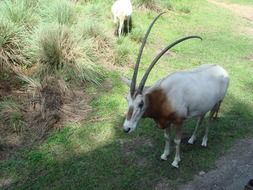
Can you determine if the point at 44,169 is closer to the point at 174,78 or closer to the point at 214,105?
the point at 174,78

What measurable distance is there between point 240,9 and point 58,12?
8934 mm

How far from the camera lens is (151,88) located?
5.47 m

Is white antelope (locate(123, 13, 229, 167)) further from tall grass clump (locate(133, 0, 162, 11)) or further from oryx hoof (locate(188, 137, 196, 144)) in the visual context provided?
tall grass clump (locate(133, 0, 162, 11))

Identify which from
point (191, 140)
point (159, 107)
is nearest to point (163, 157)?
point (191, 140)

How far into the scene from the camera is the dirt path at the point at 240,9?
15.2 m

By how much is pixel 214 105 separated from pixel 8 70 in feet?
13.8

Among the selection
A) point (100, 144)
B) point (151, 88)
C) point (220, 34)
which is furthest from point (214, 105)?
point (220, 34)

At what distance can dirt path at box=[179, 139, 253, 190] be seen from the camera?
5777mm

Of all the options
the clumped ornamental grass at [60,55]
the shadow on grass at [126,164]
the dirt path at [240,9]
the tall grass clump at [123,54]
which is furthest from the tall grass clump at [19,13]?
the dirt path at [240,9]

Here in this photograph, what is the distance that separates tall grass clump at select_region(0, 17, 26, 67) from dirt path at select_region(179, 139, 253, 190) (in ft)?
14.6

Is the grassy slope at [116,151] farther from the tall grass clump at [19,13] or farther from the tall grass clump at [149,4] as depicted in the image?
the tall grass clump at [149,4]

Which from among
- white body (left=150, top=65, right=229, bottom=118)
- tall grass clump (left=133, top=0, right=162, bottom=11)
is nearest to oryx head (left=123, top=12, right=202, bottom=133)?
white body (left=150, top=65, right=229, bottom=118)

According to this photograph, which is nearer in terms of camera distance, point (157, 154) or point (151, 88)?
point (151, 88)

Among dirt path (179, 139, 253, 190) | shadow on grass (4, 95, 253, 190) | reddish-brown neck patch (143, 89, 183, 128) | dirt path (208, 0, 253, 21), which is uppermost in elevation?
reddish-brown neck patch (143, 89, 183, 128)
